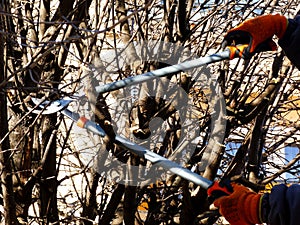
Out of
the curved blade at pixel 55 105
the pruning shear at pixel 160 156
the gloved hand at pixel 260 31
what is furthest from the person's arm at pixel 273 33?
the curved blade at pixel 55 105

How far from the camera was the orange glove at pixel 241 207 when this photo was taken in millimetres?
3627

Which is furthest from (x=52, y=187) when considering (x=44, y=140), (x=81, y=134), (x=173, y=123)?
(x=173, y=123)

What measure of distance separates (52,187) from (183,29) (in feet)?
5.47

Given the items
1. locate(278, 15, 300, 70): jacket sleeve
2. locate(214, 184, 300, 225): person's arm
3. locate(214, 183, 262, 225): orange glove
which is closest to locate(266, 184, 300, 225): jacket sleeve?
locate(214, 184, 300, 225): person's arm

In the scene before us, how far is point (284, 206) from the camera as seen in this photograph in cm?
336

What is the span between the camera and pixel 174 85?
18.3 ft

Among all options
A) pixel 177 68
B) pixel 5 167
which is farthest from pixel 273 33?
pixel 5 167

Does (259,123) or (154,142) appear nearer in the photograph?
(259,123)

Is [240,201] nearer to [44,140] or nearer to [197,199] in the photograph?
[197,199]

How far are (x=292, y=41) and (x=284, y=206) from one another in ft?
3.24

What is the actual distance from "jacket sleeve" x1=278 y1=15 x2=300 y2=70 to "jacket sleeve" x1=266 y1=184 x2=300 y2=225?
0.80 meters

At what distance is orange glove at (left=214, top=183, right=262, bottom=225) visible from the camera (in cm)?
363

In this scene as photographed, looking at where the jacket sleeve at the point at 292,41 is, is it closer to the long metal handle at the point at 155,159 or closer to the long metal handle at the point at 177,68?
the long metal handle at the point at 177,68

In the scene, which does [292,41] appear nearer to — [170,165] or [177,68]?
[177,68]
